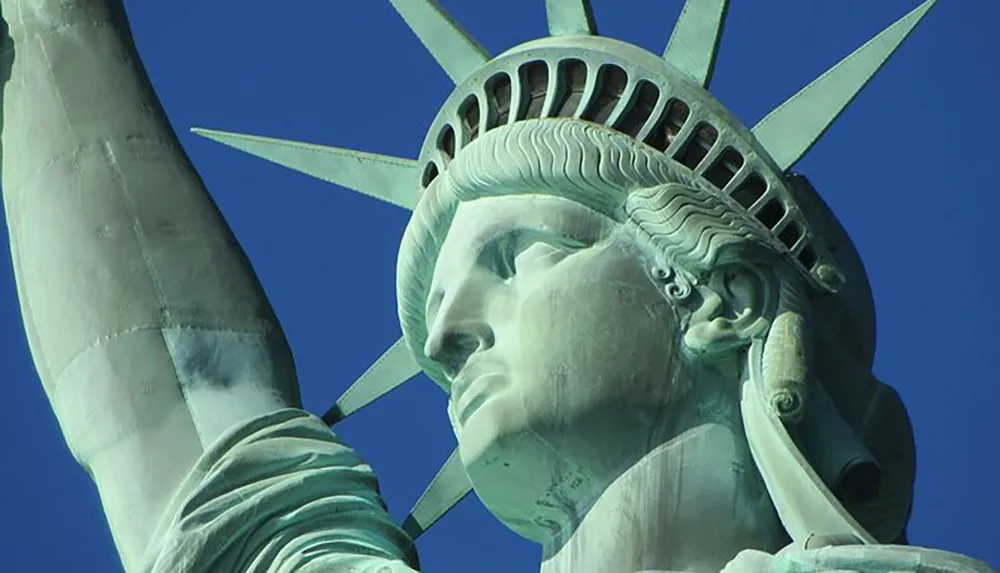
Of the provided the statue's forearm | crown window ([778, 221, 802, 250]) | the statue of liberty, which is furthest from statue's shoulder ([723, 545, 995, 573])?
the statue's forearm

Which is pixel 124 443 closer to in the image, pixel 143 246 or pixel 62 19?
pixel 143 246

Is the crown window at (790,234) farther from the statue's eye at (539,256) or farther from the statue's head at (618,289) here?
the statue's eye at (539,256)

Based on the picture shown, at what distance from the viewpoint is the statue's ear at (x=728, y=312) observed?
1482cm

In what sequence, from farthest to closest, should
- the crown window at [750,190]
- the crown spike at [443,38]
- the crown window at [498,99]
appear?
the crown spike at [443,38] < the crown window at [498,99] < the crown window at [750,190]

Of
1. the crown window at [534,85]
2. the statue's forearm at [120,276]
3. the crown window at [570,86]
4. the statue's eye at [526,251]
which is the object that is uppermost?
the crown window at [570,86]

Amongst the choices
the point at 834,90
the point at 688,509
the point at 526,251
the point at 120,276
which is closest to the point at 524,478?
the point at 688,509

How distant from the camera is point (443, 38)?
16.1 m

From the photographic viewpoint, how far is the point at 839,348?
15.1 meters

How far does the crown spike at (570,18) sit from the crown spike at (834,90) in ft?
3.38

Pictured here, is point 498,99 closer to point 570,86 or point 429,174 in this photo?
point 570,86

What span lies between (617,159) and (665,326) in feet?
2.38

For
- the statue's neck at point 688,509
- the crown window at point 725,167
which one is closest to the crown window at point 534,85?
the crown window at point 725,167

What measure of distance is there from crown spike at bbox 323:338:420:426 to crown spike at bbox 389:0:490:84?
3.63 ft

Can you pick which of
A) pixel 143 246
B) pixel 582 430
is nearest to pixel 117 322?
pixel 143 246
